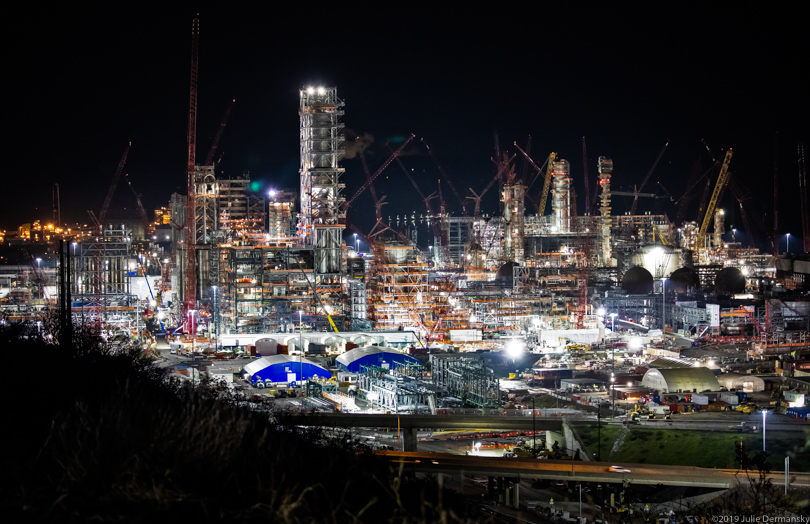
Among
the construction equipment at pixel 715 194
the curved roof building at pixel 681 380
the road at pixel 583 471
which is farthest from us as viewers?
the construction equipment at pixel 715 194

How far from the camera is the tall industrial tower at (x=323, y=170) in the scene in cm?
2719

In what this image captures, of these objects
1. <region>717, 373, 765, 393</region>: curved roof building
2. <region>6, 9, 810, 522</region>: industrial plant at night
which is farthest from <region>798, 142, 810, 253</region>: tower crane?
<region>717, 373, 765, 393</region>: curved roof building

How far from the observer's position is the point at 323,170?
88.9 ft

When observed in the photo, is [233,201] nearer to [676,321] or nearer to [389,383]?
[676,321]

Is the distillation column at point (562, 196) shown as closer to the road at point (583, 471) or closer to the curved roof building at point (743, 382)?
the curved roof building at point (743, 382)

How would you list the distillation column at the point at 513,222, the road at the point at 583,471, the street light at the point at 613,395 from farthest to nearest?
the distillation column at the point at 513,222 → the street light at the point at 613,395 → the road at the point at 583,471

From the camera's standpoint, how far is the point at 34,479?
18.6 feet

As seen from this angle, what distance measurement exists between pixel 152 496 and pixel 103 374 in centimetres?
432

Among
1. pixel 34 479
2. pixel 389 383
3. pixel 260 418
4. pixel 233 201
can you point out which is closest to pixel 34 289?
pixel 233 201

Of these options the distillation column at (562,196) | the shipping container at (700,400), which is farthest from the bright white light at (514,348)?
the distillation column at (562,196)

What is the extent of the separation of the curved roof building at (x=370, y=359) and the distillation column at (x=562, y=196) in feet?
86.3

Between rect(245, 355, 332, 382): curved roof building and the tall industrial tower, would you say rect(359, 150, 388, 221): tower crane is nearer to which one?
the tall industrial tower

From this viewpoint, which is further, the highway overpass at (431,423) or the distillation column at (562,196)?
the distillation column at (562,196)

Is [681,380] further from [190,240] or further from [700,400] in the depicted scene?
[190,240]
